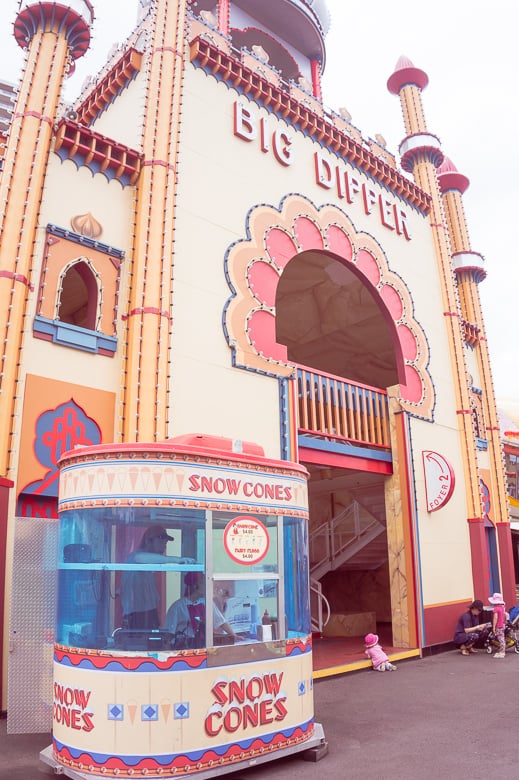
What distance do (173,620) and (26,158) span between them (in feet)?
21.3

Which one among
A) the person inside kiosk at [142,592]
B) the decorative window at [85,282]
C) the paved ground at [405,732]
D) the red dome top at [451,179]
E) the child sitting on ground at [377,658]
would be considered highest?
the red dome top at [451,179]

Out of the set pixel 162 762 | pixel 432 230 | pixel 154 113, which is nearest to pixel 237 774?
pixel 162 762

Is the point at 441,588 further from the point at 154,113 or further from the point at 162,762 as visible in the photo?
the point at 154,113

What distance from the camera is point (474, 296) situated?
18516mm

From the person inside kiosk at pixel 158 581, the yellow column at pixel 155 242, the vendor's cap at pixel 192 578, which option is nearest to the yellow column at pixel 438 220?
the yellow column at pixel 155 242

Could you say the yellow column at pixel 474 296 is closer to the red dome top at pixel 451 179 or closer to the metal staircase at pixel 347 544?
the red dome top at pixel 451 179

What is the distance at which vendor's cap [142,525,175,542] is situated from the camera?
5.46m

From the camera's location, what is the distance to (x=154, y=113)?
10039 millimetres

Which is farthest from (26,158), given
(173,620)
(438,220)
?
(438,220)

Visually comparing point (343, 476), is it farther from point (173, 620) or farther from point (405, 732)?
point (173, 620)

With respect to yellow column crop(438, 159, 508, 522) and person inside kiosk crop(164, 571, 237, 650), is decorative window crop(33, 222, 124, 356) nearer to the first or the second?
person inside kiosk crop(164, 571, 237, 650)

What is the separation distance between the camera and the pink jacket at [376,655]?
34.9ft

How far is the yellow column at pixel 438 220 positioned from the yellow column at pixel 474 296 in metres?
2.31

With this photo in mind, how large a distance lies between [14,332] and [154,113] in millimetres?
4642
